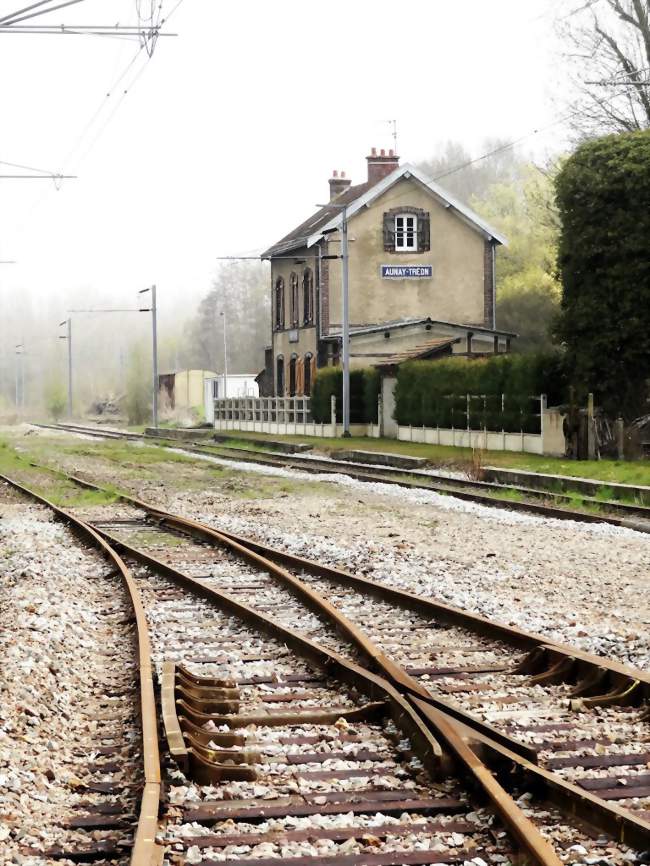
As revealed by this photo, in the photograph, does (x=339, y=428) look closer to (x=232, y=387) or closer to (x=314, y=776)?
(x=232, y=387)

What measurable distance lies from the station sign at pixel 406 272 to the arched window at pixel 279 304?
704cm

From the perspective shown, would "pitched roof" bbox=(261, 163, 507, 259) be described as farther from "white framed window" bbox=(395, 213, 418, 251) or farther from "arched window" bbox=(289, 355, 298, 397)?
"arched window" bbox=(289, 355, 298, 397)

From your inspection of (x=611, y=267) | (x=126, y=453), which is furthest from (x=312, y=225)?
(x=611, y=267)

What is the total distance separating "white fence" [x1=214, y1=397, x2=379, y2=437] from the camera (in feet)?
138

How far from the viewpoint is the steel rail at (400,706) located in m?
4.63

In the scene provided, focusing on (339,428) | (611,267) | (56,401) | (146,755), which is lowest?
(146,755)

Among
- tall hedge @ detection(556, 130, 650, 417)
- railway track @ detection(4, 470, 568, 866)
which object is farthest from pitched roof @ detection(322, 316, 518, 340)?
railway track @ detection(4, 470, 568, 866)

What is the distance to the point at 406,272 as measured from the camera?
47.4 m

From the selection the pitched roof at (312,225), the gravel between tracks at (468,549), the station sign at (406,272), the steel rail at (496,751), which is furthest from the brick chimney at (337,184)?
the steel rail at (496,751)

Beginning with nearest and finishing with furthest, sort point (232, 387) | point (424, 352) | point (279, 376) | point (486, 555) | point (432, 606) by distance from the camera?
point (432, 606), point (486, 555), point (424, 352), point (279, 376), point (232, 387)


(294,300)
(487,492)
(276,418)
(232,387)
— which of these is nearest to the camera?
(487,492)

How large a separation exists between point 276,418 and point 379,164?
10872 mm

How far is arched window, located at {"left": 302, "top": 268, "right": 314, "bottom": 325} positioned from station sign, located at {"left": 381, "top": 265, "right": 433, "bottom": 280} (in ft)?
9.70

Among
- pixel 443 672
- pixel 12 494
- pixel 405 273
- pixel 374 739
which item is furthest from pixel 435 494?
pixel 405 273
